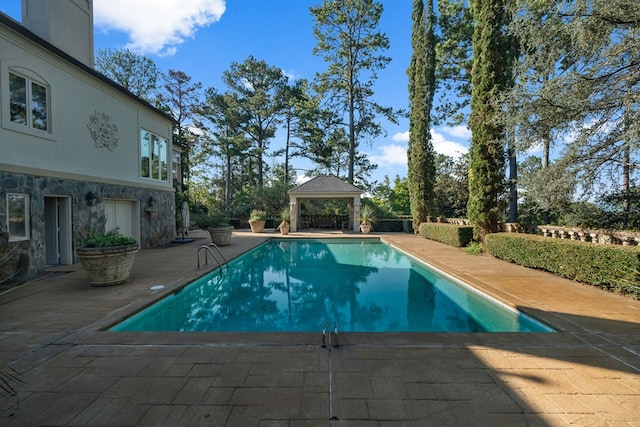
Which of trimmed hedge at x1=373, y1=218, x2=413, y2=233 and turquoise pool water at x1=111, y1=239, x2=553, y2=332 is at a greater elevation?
trimmed hedge at x1=373, y1=218, x2=413, y2=233

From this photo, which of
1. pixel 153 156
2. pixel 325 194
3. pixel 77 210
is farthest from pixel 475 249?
pixel 153 156

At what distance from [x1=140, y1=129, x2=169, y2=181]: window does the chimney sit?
2.95 metres

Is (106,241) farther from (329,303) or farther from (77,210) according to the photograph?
(329,303)

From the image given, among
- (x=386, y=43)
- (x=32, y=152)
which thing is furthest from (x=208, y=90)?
(x=32, y=152)

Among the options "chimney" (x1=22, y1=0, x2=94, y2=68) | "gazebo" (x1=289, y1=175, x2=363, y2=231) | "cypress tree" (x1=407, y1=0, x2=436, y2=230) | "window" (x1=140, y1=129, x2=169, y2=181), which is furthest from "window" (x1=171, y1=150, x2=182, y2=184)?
"cypress tree" (x1=407, y1=0, x2=436, y2=230)

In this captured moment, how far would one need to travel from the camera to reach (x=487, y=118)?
1037 centimetres

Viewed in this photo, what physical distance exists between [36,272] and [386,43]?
84.5 ft

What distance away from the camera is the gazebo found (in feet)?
65.5

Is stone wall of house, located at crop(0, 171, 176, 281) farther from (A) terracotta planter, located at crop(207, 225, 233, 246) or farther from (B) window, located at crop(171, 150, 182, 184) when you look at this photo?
(B) window, located at crop(171, 150, 182, 184)

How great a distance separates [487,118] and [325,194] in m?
11.1

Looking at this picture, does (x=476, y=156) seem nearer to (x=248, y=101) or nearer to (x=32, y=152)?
(x=32, y=152)

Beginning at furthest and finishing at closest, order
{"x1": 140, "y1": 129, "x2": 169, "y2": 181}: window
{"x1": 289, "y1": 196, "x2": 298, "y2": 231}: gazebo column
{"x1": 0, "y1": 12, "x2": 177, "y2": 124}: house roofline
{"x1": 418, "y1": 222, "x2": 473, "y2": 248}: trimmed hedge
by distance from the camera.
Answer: {"x1": 289, "y1": 196, "x2": 298, "y2": 231}: gazebo column → {"x1": 418, "y1": 222, "x2": 473, "y2": 248}: trimmed hedge → {"x1": 140, "y1": 129, "x2": 169, "y2": 181}: window → {"x1": 0, "y1": 12, "x2": 177, "y2": 124}: house roofline

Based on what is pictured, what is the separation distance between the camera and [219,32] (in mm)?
13266

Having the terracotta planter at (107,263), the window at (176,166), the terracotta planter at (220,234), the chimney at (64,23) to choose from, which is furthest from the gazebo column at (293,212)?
the terracotta planter at (107,263)
